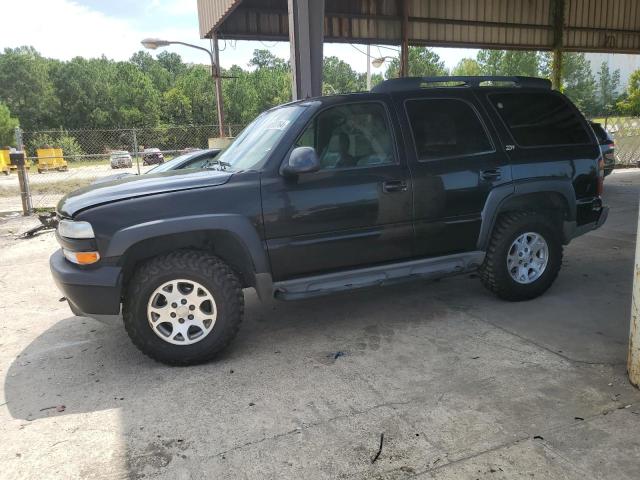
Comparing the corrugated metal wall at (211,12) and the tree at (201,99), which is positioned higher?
the tree at (201,99)

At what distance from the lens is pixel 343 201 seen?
396 centimetres

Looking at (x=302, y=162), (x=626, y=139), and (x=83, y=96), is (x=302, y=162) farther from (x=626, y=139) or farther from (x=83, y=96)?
(x=83, y=96)

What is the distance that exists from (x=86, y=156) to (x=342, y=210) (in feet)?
43.0

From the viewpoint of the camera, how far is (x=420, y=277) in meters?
4.29

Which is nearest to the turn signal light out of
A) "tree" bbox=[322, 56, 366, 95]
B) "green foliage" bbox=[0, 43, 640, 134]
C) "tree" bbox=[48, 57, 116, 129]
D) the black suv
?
the black suv

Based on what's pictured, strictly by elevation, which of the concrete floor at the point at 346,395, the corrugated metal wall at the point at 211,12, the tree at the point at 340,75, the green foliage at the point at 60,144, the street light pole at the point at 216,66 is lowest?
the concrete floor at the point at 346,395

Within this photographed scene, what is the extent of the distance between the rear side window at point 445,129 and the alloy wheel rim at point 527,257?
0.91 metres

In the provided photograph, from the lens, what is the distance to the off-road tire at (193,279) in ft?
11.8

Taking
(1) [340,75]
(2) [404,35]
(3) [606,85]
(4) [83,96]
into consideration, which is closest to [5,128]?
(4) [83,96]

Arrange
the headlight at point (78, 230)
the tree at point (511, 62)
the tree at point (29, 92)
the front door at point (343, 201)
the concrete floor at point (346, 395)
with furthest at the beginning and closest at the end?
the tree at point (511, 62) → the tree at point (29, 92) → the front door at point (343, 201) → the headlight at point (78, 230) → the concrete floor at point (346, 395)

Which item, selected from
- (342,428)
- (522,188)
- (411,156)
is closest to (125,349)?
(342,428)

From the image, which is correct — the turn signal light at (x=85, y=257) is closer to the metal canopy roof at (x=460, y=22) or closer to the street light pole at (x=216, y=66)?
the metal canopy roof at (x=460, y=22)

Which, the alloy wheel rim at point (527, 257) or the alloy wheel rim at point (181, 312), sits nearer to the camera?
the alloy wheel rim at point (181, 312)

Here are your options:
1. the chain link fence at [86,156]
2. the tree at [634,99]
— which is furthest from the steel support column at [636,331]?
the tree at [634,99]
